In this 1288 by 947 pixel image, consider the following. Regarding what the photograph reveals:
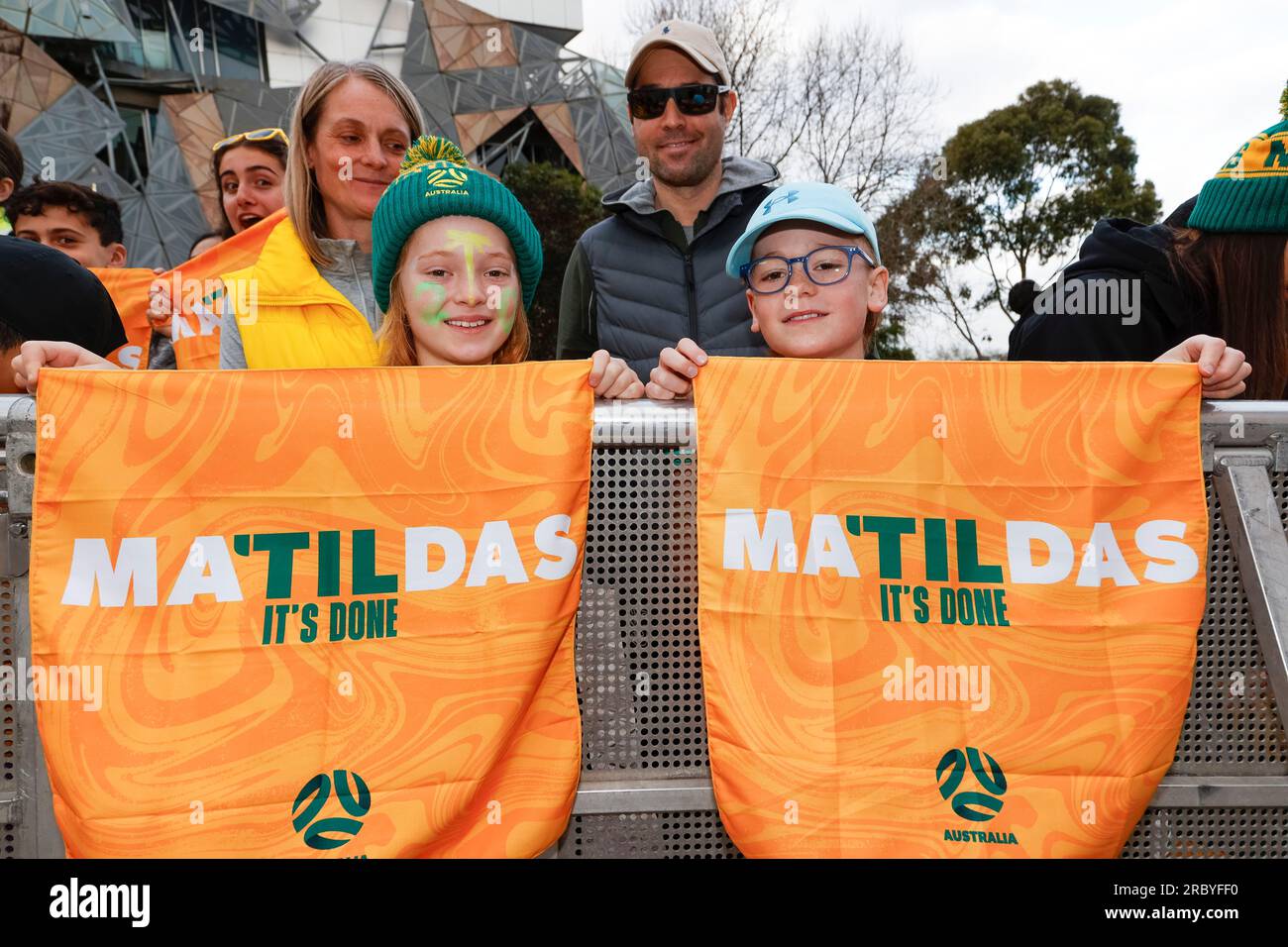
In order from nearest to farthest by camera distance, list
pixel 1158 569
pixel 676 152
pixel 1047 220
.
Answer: pixel 1158 569
pixel 676 152
pixel 1047 220

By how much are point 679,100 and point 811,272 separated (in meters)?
1.47

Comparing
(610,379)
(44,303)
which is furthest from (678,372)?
(44,303)

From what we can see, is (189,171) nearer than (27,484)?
No

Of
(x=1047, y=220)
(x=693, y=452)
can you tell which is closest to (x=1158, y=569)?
(x=693, y=452)

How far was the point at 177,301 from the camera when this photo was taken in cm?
482

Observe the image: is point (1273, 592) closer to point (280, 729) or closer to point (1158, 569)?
point (1158, 569)

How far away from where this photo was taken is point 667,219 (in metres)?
3.97

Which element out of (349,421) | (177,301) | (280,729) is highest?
(177,301)

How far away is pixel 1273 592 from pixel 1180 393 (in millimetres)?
500

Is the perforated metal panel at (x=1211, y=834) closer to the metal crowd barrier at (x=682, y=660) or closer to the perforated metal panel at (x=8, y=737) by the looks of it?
the metal crowd barrier at (x=682, y=660)

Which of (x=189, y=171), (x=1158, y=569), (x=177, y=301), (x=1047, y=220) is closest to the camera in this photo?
(x=1158, y=569)

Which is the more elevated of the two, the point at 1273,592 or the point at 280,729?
the point at 1273,592

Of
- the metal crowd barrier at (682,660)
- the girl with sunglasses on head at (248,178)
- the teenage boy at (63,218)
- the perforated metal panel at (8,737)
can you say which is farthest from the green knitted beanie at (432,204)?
the teenage boy at (63,218)

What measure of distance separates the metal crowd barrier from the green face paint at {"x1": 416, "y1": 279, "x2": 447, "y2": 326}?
0.89 meters
